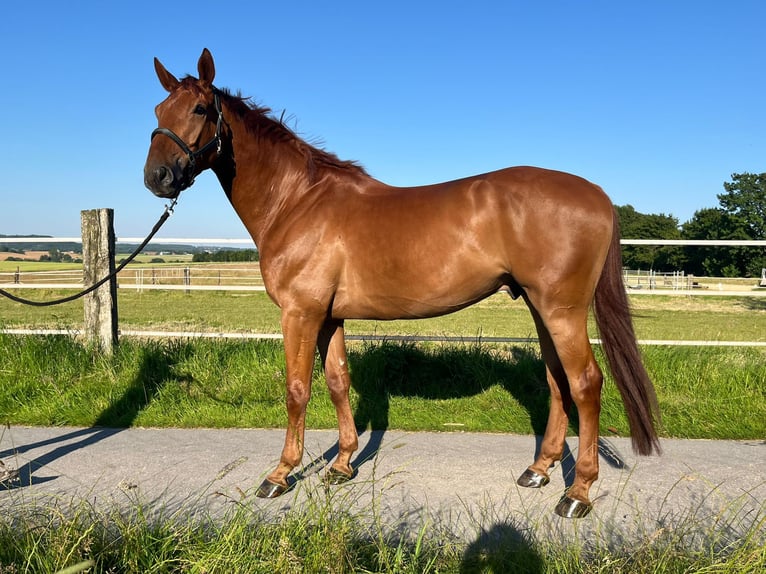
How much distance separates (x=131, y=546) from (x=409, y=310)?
1954 millimetres

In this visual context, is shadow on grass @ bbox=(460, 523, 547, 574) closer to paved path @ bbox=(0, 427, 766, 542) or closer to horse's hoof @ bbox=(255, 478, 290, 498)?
paved path @ bbox=(0, 427, 766, 542)

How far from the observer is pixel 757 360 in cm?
544

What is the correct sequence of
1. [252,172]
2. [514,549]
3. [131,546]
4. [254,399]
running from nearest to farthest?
[131,546] < [514,549] < [252,172] < [254,399]

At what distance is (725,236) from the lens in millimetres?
59719

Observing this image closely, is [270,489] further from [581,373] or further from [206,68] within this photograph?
[206,68]

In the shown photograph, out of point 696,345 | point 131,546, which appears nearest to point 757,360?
point 696,345

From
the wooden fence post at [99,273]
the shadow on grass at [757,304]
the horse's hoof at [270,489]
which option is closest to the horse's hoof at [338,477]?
the horse's hoof at [270,489]

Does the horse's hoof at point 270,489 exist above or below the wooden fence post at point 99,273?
below

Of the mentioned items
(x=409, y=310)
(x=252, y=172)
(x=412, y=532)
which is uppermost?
(x=252, y=172)

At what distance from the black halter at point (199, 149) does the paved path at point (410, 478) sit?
1.86 meters

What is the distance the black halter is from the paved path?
186 cm

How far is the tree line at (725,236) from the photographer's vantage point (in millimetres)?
48844

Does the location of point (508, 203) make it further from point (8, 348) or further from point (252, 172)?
point (8, 348)

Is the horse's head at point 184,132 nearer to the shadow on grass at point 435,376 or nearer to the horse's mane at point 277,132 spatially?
the horse's mane at point 277,132
